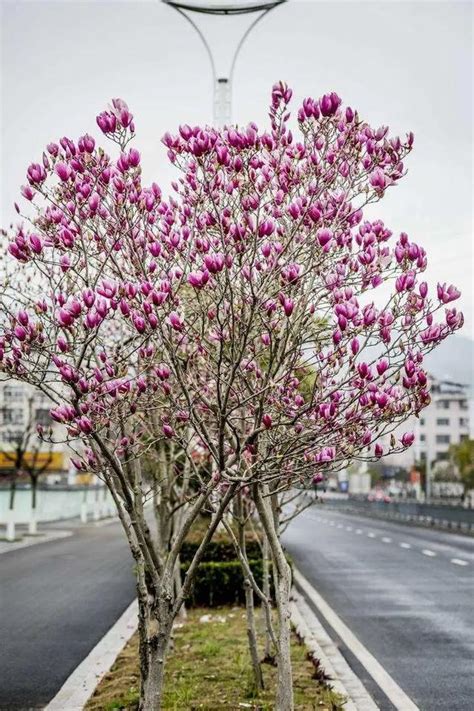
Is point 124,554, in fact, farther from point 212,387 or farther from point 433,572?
point 212,387

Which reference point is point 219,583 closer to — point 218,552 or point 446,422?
point 218,552

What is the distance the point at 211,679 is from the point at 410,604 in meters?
7.74

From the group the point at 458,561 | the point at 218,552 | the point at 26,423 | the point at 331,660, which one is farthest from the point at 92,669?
the point at 26,423

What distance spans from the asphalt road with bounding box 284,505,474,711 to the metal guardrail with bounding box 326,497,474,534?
6.85m

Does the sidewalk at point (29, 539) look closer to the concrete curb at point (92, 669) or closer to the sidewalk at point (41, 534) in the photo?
the sidewalk at point (41, 534)

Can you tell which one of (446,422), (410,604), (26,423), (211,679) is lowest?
(410,604)

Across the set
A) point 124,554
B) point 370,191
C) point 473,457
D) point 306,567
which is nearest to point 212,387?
point 370,191

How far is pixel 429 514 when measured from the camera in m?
47.2

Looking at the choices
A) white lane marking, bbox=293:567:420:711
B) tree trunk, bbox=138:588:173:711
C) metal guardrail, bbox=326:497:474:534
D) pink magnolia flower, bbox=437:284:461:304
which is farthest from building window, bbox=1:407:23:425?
pink magnolia flower, bbox=437:284:461:304

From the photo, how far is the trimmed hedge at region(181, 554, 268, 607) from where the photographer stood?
1473 cm

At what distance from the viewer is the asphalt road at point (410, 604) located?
32.4 ft

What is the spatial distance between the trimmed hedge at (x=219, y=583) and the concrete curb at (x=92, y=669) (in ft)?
3.64

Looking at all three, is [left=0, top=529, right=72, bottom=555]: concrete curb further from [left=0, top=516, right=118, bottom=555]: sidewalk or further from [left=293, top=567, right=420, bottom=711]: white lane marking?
[left=293, top=567, right=420, bottom=711]: white lane marking

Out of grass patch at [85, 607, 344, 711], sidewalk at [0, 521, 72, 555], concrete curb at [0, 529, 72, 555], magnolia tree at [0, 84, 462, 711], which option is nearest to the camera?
magnolia tree at [0, 84, 462, 711]
